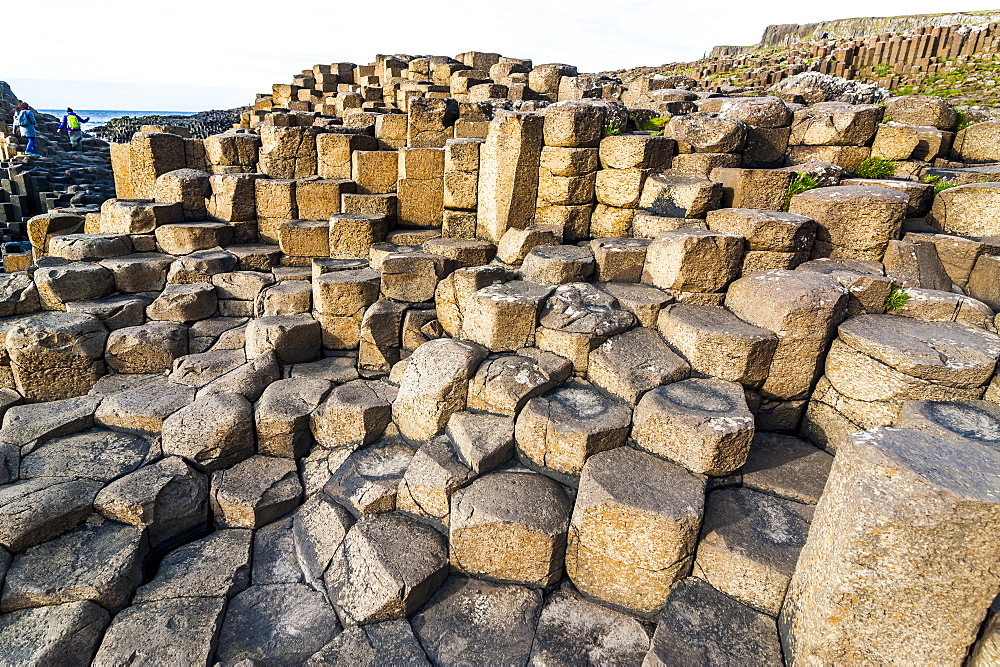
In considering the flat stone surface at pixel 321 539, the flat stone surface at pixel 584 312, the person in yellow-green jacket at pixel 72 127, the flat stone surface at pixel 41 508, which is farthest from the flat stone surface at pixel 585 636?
the person in yellow-green jacket at pixel 72 127

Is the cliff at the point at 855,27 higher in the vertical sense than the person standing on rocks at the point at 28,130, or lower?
higher

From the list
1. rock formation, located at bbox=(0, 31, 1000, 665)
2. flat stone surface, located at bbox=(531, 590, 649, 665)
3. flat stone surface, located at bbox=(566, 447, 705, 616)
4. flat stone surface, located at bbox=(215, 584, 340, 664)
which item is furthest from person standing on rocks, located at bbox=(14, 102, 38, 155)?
flat stone surface, located at bbox=(531, 590, 649, 665)

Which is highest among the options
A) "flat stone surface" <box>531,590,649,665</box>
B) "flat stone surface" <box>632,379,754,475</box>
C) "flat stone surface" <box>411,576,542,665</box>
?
"flat stone surface" <box>632,379,754,475</box>

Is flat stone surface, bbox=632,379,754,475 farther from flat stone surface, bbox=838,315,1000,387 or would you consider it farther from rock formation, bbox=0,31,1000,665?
flat stone surface, bbox=838,315,1000,387

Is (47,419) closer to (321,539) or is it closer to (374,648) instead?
(321,539)

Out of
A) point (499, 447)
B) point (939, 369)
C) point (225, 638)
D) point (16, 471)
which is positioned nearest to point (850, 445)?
point (939, 369)

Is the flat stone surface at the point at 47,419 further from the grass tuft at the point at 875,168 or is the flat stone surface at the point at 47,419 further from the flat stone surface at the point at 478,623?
the grass tuft at the point at 875,168

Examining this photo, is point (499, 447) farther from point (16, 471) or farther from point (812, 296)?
point (16, 471)

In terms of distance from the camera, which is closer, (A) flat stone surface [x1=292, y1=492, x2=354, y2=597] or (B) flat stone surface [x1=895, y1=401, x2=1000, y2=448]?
(B) flat stone surface [x1=895, y1=401, x2=1000, y2=448]

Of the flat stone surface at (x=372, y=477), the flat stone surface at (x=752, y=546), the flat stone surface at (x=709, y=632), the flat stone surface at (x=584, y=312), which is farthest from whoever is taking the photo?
the flat stone surface at (x=584, y=312)

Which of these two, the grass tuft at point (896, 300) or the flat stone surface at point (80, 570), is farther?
the grass tuft at point (896, 300)

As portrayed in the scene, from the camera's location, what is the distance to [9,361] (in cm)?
515

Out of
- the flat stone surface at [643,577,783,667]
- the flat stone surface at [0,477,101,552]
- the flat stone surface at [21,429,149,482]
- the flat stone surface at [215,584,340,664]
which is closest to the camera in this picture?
the flat stone surface at [643,577,783,667]

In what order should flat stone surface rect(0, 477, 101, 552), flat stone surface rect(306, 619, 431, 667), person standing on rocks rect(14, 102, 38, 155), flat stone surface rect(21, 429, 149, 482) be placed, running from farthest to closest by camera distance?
person standing on rocks rect(14, 102, 38, 155) < flat stone surface rect(21, 429, 149, 482) < flat stone surface rect(0, 477, 101, 552) < flat stone surface rect(306, 619, 431, 667)
